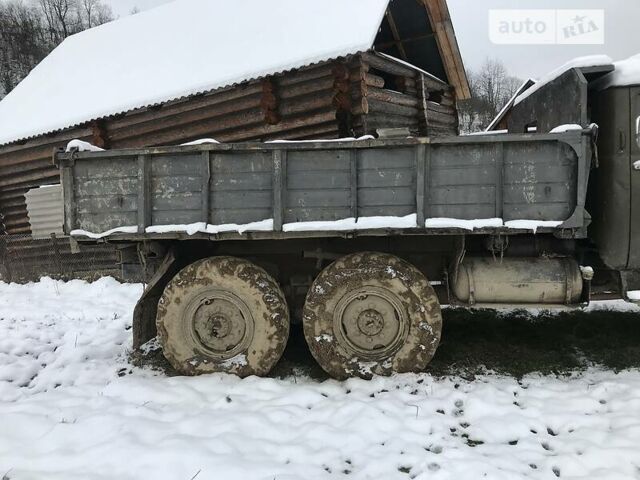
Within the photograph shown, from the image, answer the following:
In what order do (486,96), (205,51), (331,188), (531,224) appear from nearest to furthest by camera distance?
(531,224)
(331,188)
(205,51)
(486,96)

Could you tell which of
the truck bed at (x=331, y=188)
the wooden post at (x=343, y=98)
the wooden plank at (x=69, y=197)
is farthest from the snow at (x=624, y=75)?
→ the wooden plank at (x=69, y=197)

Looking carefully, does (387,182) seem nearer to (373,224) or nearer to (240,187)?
(373,224)

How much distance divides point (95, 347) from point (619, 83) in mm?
6036

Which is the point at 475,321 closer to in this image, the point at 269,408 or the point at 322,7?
the point at 269,408

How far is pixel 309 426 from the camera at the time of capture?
3.30 metres

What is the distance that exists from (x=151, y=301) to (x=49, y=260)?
8608 mm

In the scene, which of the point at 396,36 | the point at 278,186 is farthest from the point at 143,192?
the point at 396,36

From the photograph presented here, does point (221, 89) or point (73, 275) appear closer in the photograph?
point (221, 89)

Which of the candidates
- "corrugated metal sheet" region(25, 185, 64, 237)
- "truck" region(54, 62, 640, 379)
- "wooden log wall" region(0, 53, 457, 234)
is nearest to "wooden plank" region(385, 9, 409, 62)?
"wooden log wall" region(0, 53, 457, 234)

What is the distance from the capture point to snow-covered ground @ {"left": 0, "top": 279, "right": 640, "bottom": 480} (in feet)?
9.09

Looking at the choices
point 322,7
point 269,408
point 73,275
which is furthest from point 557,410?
point 73,275

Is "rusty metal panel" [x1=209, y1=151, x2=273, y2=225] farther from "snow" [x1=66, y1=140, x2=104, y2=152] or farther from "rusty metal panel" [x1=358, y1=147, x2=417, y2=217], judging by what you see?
"snow" [x1=66, y1=140, x2=104, y2=152]

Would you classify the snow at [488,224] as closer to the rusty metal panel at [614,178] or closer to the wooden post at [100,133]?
the rusty metal panel at [614,178]

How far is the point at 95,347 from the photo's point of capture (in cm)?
520
